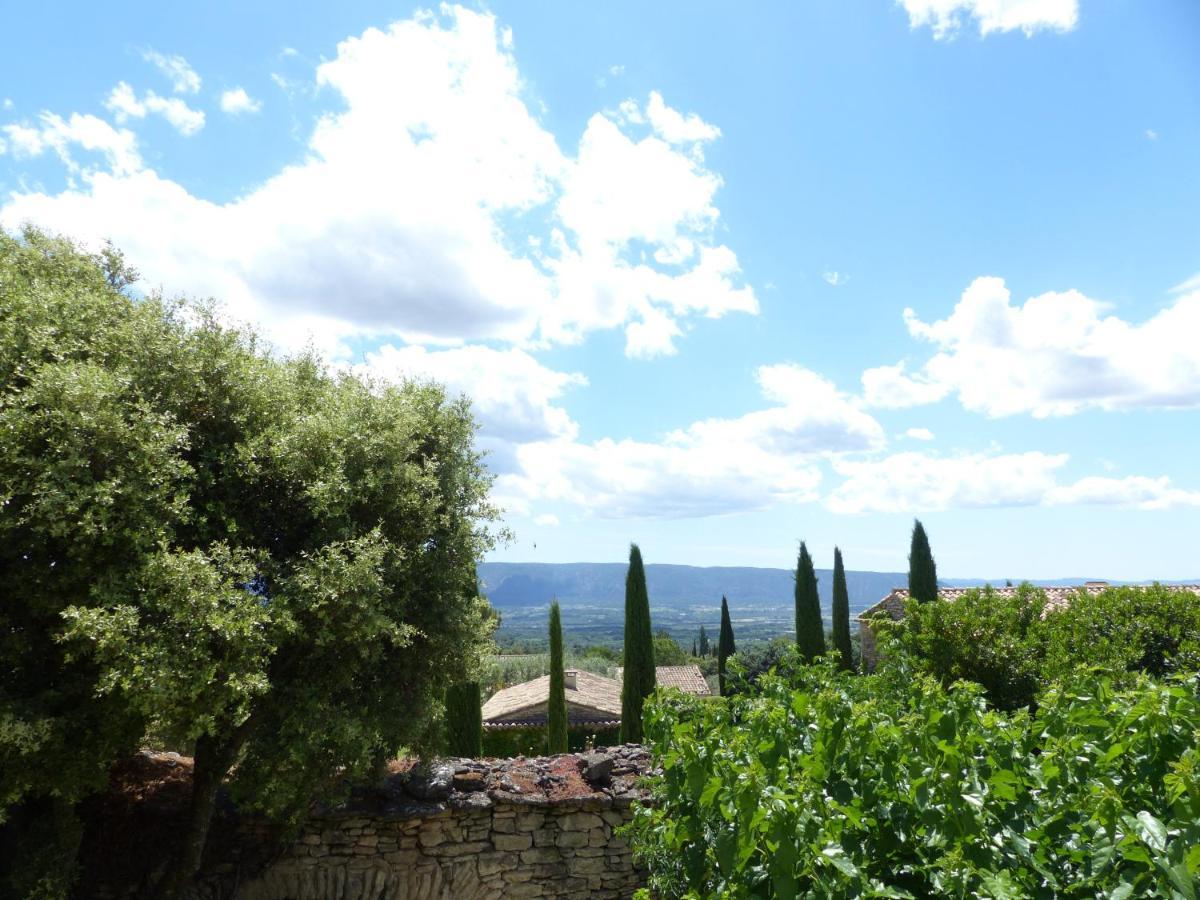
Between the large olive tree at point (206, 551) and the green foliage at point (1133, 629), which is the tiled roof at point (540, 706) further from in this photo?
the green foliage at point (1133, 629)

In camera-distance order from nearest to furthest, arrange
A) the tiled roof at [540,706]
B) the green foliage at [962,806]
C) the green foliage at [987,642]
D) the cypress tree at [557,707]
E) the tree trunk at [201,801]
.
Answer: the green foliage at [962,806] < the tree trunk at [201,801] < the green foliage at [987,642] < the cypress tree at [557,707] < the tiled roof at [540,706]

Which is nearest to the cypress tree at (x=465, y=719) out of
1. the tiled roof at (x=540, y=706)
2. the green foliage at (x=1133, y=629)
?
the tiled roof at (x=540, y=706)

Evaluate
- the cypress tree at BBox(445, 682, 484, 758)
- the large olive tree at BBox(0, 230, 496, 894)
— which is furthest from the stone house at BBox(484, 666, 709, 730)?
the large olive tree at BBox(0, 230, 496, 894)

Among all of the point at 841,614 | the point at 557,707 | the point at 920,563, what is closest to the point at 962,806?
the point at 557,707

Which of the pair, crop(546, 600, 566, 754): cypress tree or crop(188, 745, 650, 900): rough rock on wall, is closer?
crop(188, 745, 650, 900): rough rock on wall

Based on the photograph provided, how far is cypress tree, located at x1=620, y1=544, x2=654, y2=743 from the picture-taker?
17734 millimetres

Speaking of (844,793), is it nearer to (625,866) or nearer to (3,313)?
(625,866)

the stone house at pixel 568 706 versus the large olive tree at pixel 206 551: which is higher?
the large olive tree at pixel 206 551

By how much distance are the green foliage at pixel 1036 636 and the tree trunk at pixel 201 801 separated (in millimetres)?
7164

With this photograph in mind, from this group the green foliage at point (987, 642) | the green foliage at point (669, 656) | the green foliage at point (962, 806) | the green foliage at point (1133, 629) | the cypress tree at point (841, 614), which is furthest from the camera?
the green foliage at point (669, 656)

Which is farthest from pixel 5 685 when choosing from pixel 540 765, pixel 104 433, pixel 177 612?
pixel 540 765

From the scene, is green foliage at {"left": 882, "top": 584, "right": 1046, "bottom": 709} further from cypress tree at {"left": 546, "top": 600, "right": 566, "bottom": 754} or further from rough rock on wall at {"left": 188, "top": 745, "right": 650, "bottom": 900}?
cypress tree at {"left": 546, "top": 600, "right": 566, "bottom": 754}

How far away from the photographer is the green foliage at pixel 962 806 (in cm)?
231

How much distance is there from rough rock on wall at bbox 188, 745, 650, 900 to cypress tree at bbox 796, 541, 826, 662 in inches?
728
